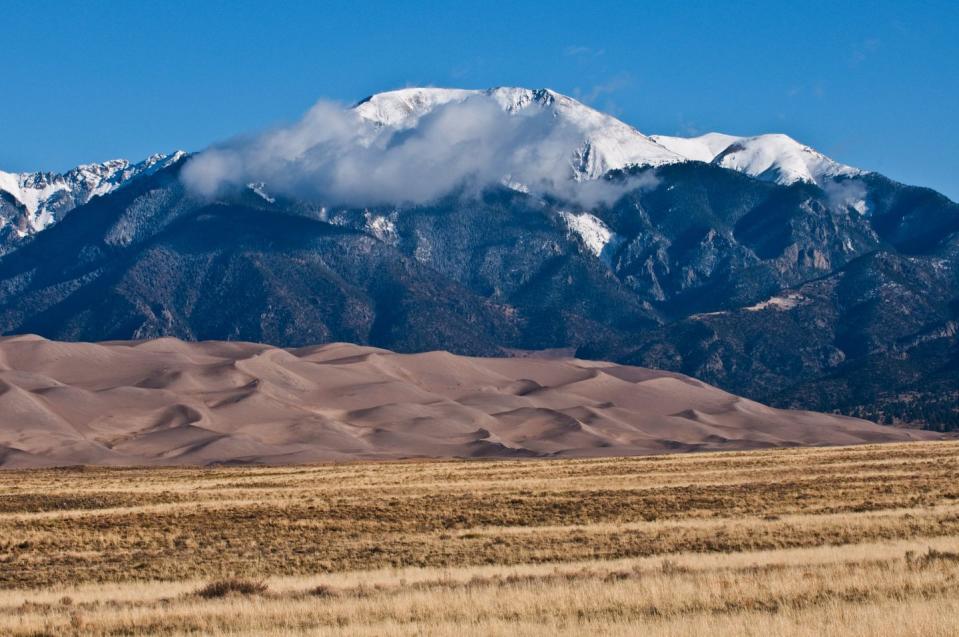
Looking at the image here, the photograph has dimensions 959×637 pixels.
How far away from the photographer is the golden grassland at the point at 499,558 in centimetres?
3033

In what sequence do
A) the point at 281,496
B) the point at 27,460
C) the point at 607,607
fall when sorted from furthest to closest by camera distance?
the point at 27,460 → the point at 281,496 → the point at 607,607

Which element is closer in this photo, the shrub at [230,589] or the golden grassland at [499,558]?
the golden grassland at [499,558]

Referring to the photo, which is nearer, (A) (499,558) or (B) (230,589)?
(B) (230,589)

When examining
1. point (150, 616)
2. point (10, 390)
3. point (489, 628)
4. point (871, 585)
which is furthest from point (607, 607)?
point (10, 390)

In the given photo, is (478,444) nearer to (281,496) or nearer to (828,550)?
(281,496)

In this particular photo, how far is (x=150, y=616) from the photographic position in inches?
1264

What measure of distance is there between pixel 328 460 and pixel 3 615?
126 meters

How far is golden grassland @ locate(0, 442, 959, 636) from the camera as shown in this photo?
30.3 meters

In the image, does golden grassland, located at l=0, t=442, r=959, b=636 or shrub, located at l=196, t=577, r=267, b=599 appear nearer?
golden grassland, located at l=0, t=442, r=959, b=636

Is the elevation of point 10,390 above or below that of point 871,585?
above

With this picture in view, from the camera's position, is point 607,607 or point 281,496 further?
point 281,496

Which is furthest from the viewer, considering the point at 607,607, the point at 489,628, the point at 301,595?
the point at 301,595

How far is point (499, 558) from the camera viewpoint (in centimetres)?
4306

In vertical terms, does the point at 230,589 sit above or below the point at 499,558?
below
